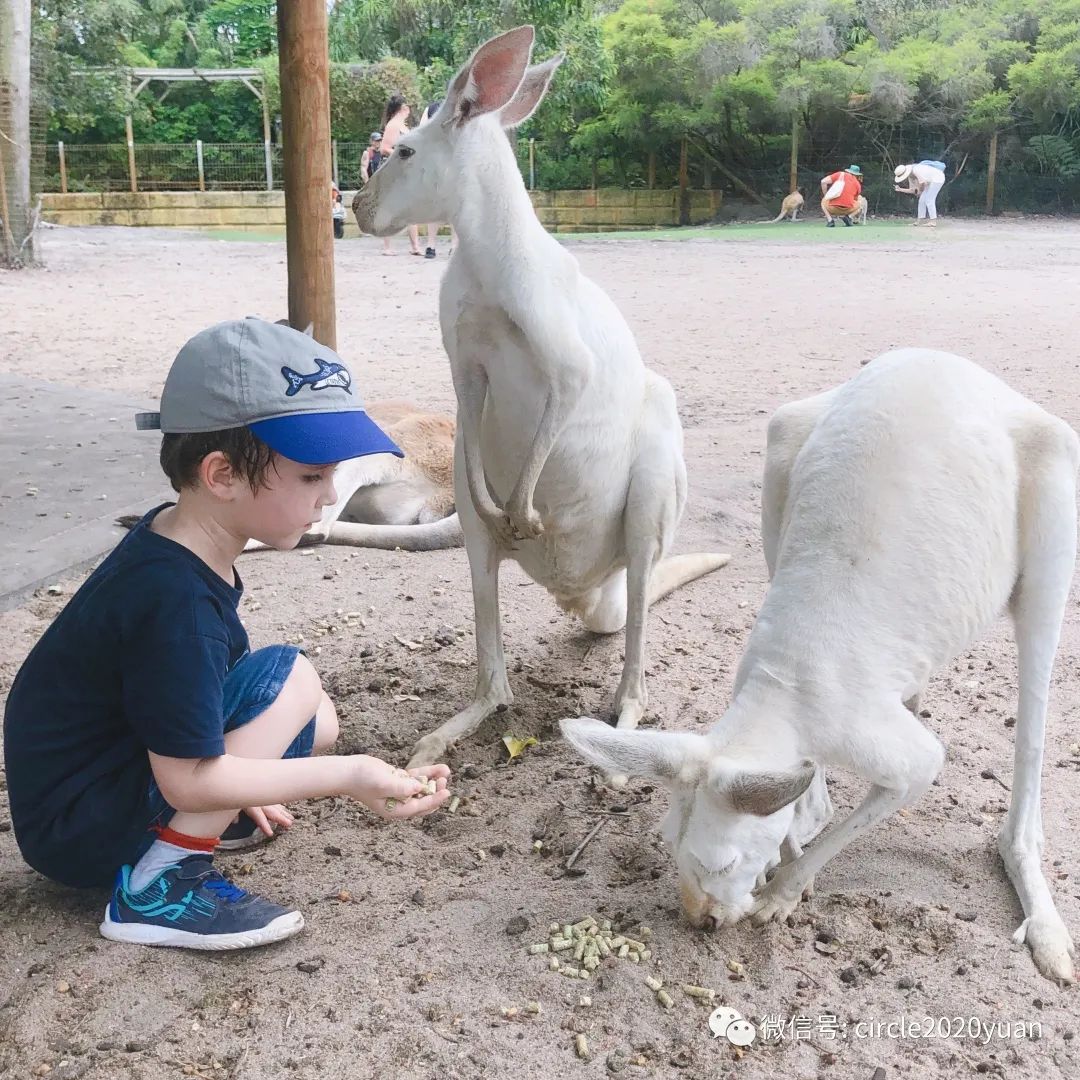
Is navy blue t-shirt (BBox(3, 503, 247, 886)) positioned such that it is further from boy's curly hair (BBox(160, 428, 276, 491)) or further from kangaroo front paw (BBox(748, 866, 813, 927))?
kangaroo front paw (BBox(748, 866, 813, 927))

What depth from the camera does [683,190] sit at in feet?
64.6

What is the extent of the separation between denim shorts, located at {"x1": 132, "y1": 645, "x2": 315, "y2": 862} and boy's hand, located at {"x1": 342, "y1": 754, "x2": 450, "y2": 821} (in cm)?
22

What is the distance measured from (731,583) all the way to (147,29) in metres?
21.9

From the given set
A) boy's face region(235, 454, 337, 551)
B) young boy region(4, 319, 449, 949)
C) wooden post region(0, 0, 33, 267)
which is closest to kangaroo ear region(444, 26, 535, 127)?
young boy region(4, 319, 449, 949)

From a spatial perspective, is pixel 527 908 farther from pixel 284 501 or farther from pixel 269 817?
pixel 284 501

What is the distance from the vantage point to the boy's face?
1688mm

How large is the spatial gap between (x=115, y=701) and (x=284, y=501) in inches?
15.2

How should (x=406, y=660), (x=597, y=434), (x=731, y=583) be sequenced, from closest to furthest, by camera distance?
(x=597, y=434), (x=406, y=660), (x=731, y=583)

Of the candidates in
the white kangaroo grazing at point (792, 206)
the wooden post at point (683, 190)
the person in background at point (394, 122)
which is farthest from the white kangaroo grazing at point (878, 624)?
the wooden post at point (683, 190)

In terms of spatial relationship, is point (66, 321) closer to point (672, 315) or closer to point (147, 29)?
point (672, 315)

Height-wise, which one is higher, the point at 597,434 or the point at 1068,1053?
the point at 597,434

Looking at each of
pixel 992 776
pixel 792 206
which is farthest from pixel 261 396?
pixel 792 206

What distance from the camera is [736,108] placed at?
19.7 meters

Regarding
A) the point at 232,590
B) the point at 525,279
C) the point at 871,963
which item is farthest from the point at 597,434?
the point at 871,963
